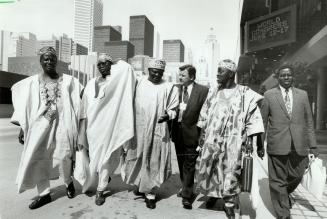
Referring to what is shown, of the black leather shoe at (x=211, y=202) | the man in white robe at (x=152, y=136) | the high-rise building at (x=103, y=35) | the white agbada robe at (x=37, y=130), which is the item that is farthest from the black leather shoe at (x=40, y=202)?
the high-rise building at (x=103, y=35)

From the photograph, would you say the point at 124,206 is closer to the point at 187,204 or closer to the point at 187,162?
the point at 187,204

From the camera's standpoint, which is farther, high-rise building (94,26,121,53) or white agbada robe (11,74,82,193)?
high-rise building (94,26,121,53)

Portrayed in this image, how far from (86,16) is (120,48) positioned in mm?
1516

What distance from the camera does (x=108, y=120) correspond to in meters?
3.86

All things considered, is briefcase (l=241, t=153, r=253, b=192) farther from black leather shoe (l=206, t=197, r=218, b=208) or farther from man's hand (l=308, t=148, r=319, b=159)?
man's hand (l=308, t=148, r=319, b=159)

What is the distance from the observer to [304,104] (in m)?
3.46

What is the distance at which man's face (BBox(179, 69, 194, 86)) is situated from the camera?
3969 millimetres

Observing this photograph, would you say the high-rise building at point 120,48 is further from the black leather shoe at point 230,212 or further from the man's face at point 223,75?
the black leather shoe at point 230,212

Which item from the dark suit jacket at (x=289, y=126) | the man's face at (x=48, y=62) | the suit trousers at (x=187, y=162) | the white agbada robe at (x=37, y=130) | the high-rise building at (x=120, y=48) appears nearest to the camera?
the dark suit jacket at (x=289, y=126)

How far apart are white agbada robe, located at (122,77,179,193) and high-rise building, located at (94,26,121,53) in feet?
3.84

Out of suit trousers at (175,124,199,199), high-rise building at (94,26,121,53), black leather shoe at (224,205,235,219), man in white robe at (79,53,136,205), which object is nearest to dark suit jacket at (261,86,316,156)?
black leather shoe at (224,205,235,219)

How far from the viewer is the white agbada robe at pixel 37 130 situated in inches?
138

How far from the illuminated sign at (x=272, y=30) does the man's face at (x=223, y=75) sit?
2279 millimetres

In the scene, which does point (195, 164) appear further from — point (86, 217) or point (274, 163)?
point (86, 217)
